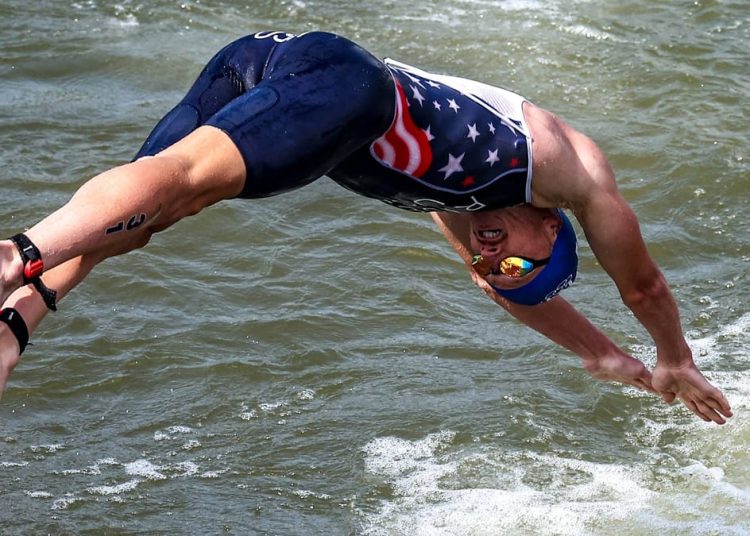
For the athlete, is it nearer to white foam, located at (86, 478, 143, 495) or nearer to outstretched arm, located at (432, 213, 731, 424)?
outstretched arm, located at (432, 213, 731, 424)

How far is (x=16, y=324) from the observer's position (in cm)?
435

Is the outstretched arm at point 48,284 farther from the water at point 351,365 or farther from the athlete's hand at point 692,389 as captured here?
the athlete's hand at point 692,389

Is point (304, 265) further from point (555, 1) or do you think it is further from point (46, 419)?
point (555, 1)

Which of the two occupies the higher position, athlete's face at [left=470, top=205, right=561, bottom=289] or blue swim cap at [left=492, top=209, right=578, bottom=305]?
athlete's face at [left=470, top=205, right=561, bottom=289]

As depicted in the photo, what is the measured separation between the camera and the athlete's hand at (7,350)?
164 inches

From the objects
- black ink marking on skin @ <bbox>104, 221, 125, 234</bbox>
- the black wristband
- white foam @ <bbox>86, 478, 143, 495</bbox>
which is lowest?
white foam @ <bbox>86, 478, 143, 495</bbox>

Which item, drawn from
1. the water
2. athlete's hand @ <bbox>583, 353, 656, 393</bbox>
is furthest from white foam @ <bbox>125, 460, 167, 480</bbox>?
athlete's hand @ <bbox>583, 353, 656, 393</bbox>

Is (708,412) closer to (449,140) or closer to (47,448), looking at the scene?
(449,140)

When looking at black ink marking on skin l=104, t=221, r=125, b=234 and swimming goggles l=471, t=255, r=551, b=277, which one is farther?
swimming goggles l=471, t=255, r=551, b=277

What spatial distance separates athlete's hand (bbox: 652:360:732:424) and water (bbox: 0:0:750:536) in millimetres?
444

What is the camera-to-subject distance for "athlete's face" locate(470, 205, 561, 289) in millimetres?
5223

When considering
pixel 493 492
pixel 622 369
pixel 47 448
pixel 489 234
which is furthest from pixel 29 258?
pixel 622 369

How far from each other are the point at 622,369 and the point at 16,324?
2.71 metres

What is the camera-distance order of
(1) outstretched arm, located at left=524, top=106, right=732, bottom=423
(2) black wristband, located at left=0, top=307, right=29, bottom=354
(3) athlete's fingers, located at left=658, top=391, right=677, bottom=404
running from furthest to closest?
1. (3) athlete's fingers, located at left=658, top=391, right=677, bottom=404
2. (1) outstretched arm, located at left=524, top=106, right=732, bottom=423
3. (2) black wristband, located at left=0, top=307, right=29, bottom=354
